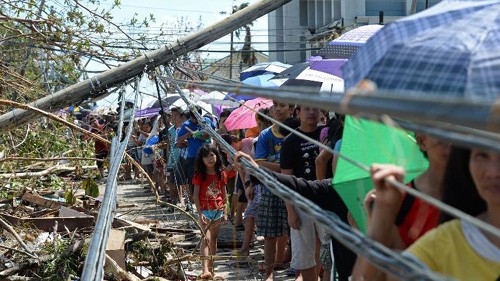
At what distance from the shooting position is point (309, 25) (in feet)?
→ 152

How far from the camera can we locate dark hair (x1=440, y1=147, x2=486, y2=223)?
112 inches

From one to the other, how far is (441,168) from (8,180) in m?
7.70

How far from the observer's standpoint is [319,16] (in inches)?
1801

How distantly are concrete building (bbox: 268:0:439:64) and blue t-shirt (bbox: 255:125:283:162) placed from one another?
25.1 meters

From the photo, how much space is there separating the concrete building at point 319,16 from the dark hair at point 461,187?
3125cm

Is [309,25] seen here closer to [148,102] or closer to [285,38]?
[285,38]

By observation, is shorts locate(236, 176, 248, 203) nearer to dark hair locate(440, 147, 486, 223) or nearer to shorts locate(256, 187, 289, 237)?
shorts locate(256, 187, 289, 237)

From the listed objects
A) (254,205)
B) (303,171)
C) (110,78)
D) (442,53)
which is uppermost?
(442,53)

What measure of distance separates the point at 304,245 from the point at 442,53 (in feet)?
16.6

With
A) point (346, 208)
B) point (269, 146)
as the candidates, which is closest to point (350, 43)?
point (269, 146)

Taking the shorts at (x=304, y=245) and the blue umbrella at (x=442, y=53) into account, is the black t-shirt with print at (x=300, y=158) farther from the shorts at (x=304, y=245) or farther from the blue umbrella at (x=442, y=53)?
the blue umbrella at (x=442, y=53)

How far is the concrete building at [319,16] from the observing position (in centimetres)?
3853

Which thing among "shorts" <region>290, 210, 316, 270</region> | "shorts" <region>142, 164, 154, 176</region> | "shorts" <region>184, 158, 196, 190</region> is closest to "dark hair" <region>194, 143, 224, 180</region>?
"shorts" <region>290, 210, 316, 270</region>

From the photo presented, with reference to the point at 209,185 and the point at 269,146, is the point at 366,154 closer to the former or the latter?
the point at 269,146
